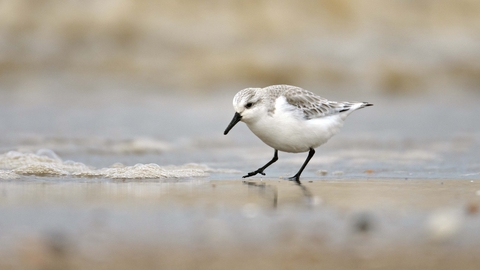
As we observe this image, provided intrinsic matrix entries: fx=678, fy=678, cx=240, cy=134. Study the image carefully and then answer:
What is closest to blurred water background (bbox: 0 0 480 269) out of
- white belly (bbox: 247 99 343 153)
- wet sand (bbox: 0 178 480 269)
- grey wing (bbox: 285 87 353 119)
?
wet sand (bbox: 0 178 480 269)

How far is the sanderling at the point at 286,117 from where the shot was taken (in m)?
5.85

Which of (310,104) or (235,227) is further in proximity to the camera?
(310,104)

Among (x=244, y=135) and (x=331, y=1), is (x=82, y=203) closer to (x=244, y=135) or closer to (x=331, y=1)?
(x=244, y=135)

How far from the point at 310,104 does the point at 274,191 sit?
125 cm

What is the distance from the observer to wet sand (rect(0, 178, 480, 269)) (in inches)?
120

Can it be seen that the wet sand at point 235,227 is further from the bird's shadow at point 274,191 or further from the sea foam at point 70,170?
the sea foam at point 70,170

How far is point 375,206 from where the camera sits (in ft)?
14.4

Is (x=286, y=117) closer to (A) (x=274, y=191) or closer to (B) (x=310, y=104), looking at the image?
(B) (x=310, y=104)

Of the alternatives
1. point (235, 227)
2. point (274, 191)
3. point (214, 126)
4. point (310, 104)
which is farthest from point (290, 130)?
point (214, 126)

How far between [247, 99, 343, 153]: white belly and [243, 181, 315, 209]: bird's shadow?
431 millimetres

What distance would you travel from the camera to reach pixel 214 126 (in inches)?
452

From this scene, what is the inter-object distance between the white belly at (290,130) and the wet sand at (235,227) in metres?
0.71

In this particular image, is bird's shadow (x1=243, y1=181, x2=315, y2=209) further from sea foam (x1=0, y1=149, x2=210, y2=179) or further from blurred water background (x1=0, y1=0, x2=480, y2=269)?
sea foam (x1=0, y1=149, x2=210, y2=179)

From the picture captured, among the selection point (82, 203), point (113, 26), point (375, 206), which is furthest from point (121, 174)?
point (113, 26)
